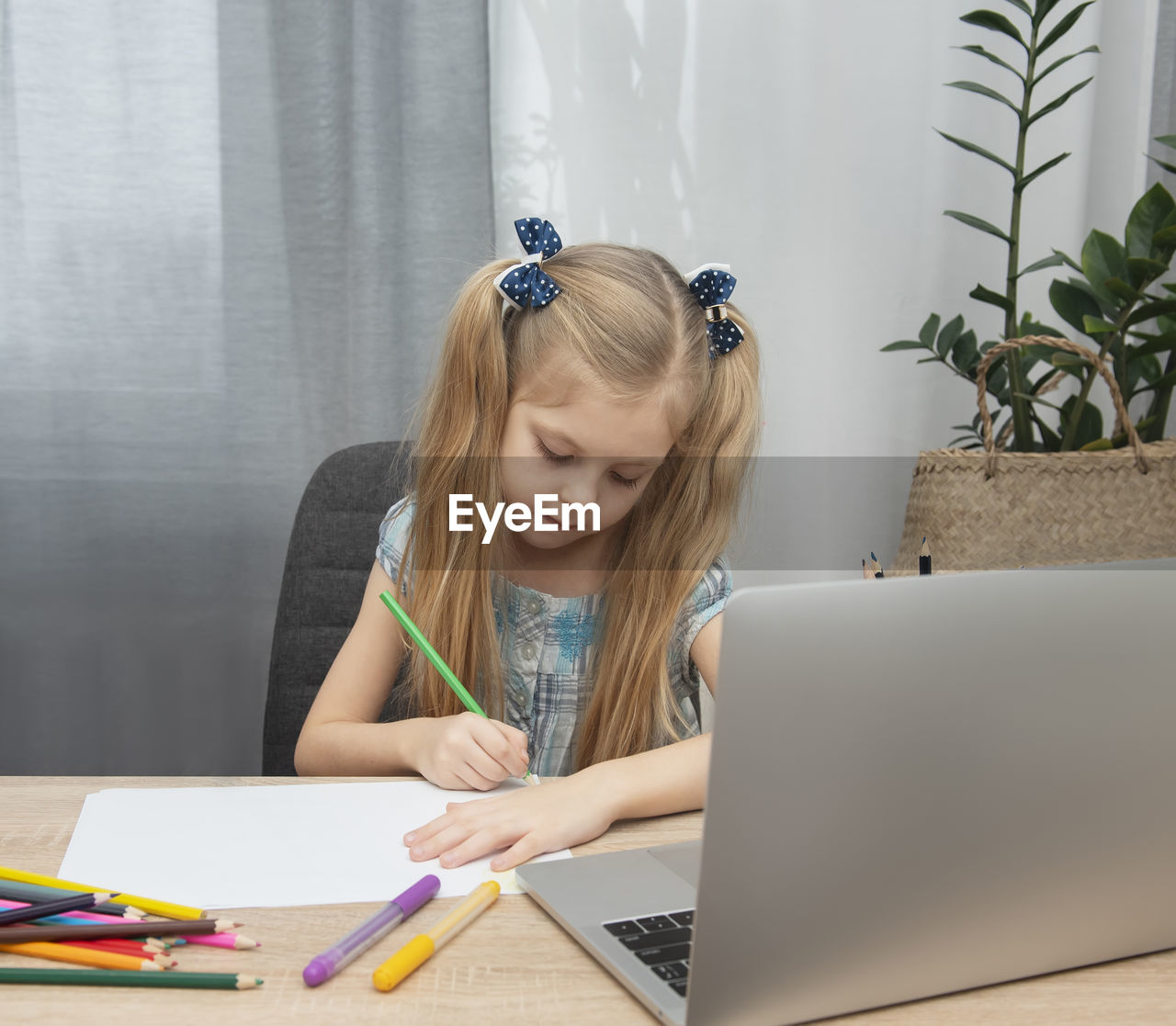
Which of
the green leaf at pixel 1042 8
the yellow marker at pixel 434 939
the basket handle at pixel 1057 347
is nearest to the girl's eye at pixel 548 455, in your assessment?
the yellow marker at pixel 434 939

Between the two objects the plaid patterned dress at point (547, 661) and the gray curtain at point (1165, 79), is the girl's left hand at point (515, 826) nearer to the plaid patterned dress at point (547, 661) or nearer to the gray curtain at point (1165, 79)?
the plaid patterned dress at point (547, 661)

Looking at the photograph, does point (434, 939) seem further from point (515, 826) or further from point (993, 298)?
point (993, 298)

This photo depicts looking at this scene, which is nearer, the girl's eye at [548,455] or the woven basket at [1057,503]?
the girl's eye at [548,455]

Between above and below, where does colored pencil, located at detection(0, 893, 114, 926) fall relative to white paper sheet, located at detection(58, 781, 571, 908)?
above

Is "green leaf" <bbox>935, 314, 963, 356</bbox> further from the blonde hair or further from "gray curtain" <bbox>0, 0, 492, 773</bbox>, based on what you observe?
"gray curtain" <bbox>0, 0, 492, 773</bbox>

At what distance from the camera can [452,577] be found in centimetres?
108

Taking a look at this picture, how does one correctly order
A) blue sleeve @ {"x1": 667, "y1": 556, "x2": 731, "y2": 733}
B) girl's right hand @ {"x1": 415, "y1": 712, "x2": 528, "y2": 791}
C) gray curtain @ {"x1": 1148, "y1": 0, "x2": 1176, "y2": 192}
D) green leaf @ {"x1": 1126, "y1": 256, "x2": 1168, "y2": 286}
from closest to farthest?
girl's right hand @ {"x1": 415, "y1": 712, "x2": 528, "y2": 791} < blue sleeve @ {"x1": 667, "y1": 556, "x2": 731, "y2": 733} < green leaf @ {"x1": 1126, "y1": 256, "x2": 1168, "y2": 286} < gray curtain @ {"x1": 1148, "y1": 0, "x2": 1176, "y2": 192}

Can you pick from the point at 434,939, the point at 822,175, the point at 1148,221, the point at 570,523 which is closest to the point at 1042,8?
the point at 1148,221

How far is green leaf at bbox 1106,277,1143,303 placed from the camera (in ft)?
4.35

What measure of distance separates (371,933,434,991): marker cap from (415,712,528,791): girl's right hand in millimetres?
236

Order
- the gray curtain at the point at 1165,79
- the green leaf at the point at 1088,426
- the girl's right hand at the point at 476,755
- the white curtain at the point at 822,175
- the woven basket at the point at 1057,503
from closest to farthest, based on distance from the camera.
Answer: the girl's right hand at the point at 476,755 < the woven basket at the point at 1057,503 < the green leaf at the point at 1088,426 < the white curtain at the point at 822,175 < the gray curtain at the point at 1165,79

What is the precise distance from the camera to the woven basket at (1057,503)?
1.42m

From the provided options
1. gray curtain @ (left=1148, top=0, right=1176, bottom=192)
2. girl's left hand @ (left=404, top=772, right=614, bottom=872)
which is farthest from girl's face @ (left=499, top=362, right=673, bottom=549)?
gray curtain @ (left=1148, top=0, right=1176, bottom=192)

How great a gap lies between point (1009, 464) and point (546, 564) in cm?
67
